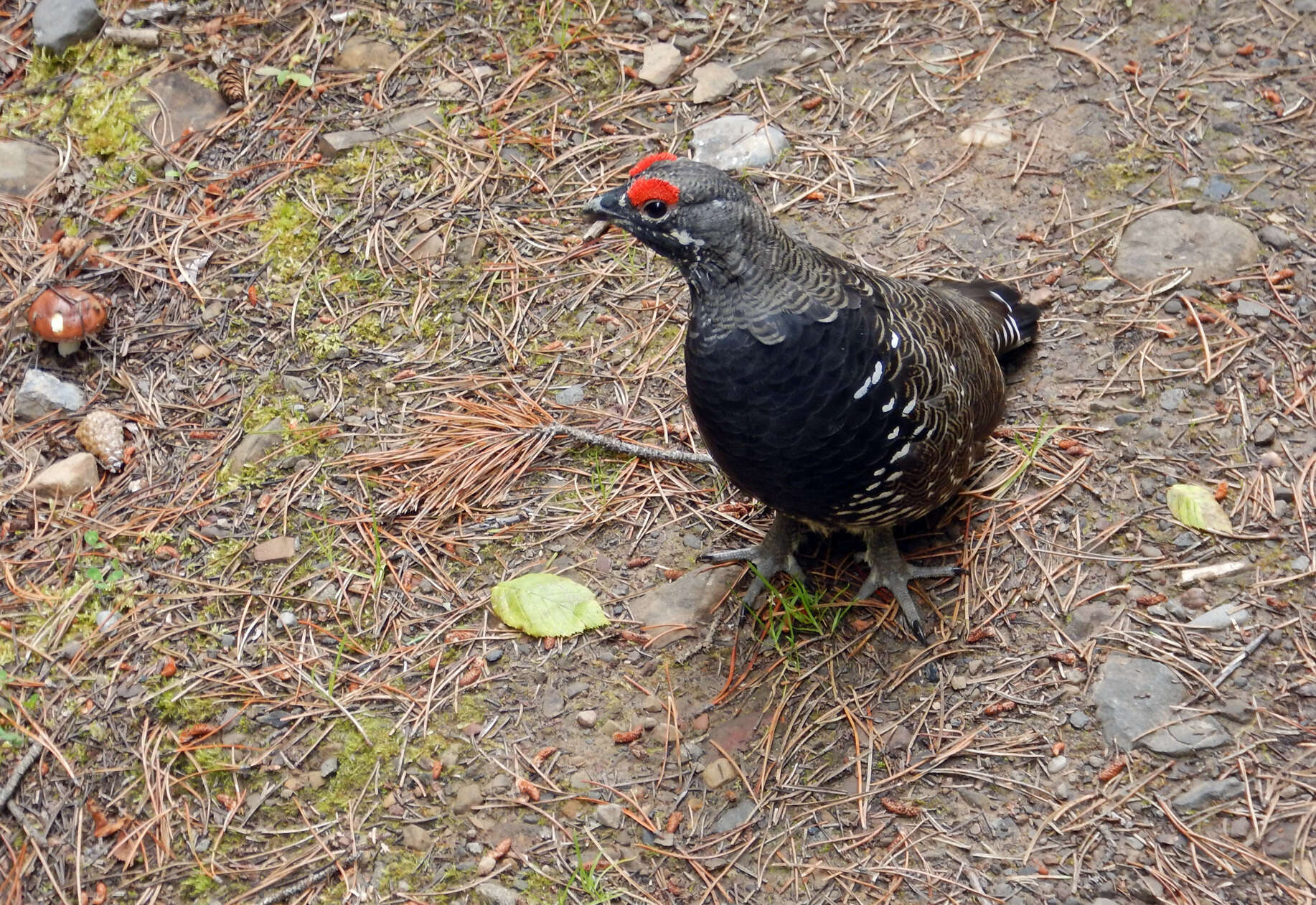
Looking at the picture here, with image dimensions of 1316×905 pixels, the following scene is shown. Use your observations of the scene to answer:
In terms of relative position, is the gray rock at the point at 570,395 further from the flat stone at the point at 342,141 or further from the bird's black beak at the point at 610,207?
the flat stone at the point at 342,141

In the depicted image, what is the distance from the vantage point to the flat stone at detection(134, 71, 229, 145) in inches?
208

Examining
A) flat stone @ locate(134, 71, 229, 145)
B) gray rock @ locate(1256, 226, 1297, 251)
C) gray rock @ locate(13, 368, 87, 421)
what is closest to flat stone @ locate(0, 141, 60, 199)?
flat stone @ locate(134, 71, 229, 145)

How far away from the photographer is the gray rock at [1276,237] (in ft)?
14.6

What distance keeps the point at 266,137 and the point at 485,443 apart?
225cm

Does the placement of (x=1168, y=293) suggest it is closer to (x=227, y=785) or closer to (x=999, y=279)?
(x=999, y=279)

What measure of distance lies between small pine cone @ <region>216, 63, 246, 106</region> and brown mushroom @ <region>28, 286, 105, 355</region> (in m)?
1.40

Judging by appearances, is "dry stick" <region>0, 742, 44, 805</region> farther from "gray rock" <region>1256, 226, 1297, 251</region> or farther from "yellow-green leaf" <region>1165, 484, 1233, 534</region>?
"gray rock" <region>1256, 226, 1297, 251</region>

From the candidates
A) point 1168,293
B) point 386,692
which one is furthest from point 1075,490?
point 386,692

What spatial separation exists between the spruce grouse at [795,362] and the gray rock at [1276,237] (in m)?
1.88

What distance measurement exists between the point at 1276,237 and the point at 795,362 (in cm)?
267

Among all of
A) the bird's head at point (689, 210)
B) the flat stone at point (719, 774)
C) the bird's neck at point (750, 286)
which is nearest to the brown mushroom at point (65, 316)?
the bird's head at point (689, 210)

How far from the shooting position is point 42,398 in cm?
451

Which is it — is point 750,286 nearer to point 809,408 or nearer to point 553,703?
point 809,408

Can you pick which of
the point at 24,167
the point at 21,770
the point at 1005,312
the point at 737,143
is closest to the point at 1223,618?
the point at 1005,312
